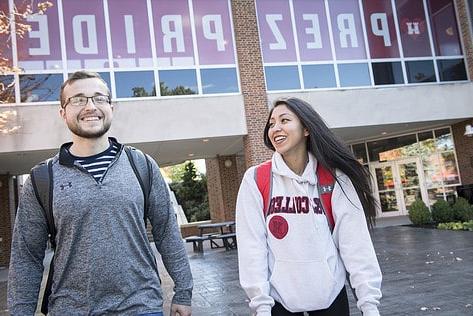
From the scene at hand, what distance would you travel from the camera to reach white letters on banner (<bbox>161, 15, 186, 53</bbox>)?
12750mm

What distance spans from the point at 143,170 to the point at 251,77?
36.8 feet

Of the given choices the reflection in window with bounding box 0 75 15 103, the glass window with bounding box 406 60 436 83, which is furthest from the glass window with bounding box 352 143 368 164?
the reflection in window with bounding box 0 75 15 103

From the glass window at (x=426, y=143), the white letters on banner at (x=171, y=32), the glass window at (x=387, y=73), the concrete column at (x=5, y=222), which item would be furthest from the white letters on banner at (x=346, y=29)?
the concrete column at (x=5, y=222)

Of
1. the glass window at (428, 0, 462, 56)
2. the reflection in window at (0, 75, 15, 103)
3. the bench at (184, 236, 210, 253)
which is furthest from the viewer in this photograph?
the glass window at (428, 0, 462, 56)

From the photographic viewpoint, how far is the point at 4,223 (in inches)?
592

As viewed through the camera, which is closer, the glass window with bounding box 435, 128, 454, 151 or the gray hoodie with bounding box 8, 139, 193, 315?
the gray hoodie with bounding box 8, 139, 193, 315

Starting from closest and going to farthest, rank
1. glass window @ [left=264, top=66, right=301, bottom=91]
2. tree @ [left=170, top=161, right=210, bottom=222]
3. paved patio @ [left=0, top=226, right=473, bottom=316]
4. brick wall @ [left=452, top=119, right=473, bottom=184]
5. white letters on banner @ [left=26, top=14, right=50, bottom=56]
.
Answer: paved patio @ [left=0, top=226, right=473, bottom=316] < white letters on banner @ [left=26, top=14, right=50, bottom=56] < glass window @ [left=264, top=66, right=301, bottom=91] < brick wall @ [left=452, top=119, right=473, bottom=184] < tree @ [left=170, top=161, right=210, bottom=222]

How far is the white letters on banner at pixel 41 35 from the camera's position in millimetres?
11961

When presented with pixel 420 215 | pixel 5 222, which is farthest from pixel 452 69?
pixel 5 222

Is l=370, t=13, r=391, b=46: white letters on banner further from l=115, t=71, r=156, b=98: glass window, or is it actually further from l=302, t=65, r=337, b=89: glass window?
l=115, t=71, r=156, b=98: glass window

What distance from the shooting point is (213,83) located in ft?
42.2

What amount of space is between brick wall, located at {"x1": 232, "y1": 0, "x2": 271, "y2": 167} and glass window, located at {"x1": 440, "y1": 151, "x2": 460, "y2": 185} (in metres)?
7.71

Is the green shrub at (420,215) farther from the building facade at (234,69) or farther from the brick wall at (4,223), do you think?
the brick wall at (4,223)

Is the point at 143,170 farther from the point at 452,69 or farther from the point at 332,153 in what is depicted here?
the point at 452,69
